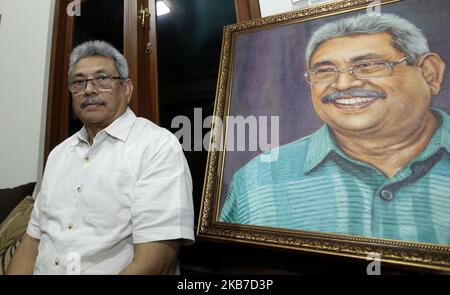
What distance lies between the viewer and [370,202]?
2.93ft

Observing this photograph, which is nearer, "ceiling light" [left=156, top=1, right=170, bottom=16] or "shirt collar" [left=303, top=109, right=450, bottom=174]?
"shirt collar" [left=303, top=109, right=450, bottom=174]

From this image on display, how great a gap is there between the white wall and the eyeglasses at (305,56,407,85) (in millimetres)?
1727

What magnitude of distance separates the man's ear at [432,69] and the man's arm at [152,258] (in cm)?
97

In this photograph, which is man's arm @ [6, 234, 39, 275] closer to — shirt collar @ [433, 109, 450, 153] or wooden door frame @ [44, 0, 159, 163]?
wooden door frame @ [44, 0, 159, 163]

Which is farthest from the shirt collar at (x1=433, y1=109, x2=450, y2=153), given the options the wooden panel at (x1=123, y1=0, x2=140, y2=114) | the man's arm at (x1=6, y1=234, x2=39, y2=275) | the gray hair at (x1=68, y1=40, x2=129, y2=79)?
the man's arm at (x1=6, y1=234, x2=39, y2=275)

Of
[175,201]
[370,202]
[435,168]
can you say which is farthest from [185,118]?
[435,168]

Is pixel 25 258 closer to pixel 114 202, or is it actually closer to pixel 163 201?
pixel 114 202

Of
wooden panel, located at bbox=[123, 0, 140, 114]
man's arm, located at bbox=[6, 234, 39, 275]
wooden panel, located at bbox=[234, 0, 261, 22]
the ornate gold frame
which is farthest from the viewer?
wooden panel, located at bbox=[123, 0, 140, 114]

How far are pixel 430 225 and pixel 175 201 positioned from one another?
30.0 inches

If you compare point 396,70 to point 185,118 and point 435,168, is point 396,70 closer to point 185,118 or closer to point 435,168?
point 435,168

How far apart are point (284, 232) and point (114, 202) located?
0.60m

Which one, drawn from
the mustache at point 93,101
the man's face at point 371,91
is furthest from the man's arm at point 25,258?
the man's face at point 371,91

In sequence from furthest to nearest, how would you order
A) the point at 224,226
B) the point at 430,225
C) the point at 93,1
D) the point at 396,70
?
1. the point at 93,1
2. the point at 224,226
3. the point at 396,70
4. the point at 430,225

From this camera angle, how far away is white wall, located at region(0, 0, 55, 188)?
1889mm
